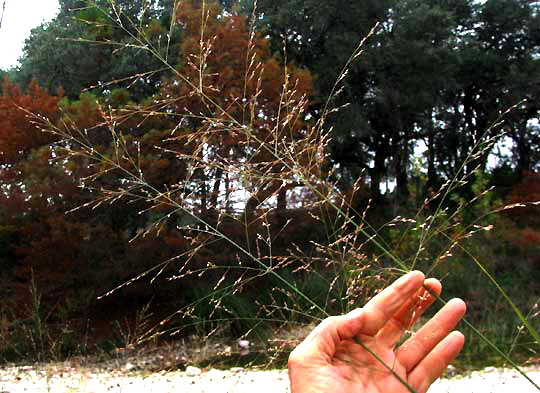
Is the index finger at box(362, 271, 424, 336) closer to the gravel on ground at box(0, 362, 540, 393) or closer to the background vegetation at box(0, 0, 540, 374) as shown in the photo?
the background vegetation at box(0, 0, 540, 374)

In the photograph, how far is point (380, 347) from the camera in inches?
50.0

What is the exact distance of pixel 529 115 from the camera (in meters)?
13.1

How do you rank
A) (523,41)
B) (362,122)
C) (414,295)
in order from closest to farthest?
(414,295)
(362,122)
(523,41)

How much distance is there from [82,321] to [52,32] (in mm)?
4729

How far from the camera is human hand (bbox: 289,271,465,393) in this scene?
115 cm

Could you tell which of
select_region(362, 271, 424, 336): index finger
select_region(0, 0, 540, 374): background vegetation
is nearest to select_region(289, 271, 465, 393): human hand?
select_region(362, 271, 424, 336): index finger

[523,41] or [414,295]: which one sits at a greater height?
[523,41]

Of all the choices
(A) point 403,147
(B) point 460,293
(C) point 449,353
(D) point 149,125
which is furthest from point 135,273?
(A) point 403,147

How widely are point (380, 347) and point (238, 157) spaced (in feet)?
8.45

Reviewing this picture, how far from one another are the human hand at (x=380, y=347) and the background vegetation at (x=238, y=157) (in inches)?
66.3

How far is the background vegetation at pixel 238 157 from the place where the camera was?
5.64 metres

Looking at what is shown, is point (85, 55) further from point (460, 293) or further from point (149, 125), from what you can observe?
point (460, 293)

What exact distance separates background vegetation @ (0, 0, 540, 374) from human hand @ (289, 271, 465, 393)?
1.68m

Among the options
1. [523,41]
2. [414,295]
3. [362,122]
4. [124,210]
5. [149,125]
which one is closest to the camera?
[414,295]
